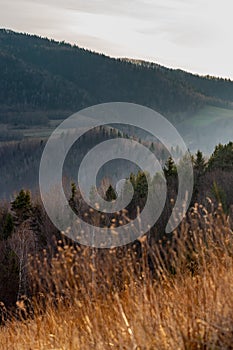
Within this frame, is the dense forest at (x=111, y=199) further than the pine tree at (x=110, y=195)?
No

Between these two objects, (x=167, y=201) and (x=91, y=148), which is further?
(x=91, y=148)

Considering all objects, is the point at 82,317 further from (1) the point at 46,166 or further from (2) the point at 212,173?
(1) the point at 46,166

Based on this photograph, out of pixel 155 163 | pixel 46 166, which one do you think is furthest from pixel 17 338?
pixel 46 166

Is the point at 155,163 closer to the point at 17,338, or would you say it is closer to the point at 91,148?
the point at 91,148

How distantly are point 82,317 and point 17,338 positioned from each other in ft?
3.65

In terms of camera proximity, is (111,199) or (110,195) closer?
(111,199)

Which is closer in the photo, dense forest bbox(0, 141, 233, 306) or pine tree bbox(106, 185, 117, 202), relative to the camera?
dense forest bbox(0, 141, 233, 306)

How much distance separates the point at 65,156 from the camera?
15025cm

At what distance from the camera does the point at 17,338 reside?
15.9 feet

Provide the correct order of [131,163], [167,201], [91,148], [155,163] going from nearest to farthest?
[167,201], [155,163], [131,163], [91,148]

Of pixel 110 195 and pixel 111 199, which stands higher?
pixel 110 195

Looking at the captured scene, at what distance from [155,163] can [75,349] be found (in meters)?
127

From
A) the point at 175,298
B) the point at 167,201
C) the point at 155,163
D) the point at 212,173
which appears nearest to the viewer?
the point at 175,298

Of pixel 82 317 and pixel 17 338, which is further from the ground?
pixel 82 317
